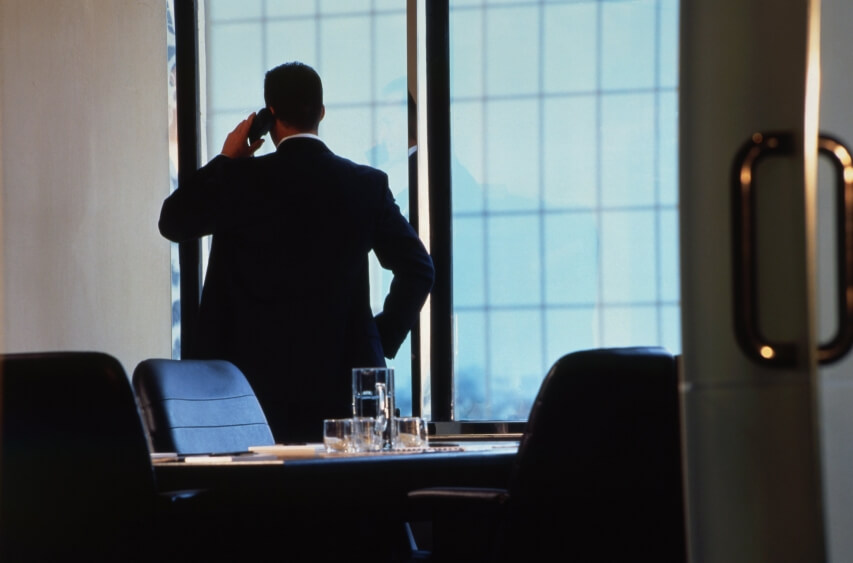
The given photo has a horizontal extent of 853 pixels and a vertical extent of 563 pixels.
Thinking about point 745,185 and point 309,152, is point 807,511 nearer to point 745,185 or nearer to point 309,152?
point 745,185

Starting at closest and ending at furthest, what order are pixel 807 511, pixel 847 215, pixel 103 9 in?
pixel 807 511
pixel 847 215
pixel 103 9

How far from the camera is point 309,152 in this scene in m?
3.63

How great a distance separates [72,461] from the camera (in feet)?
6.38

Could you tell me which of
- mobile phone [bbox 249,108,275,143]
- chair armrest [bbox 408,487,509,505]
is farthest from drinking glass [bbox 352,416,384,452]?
mobile phone [bbox 249,108,275,143]

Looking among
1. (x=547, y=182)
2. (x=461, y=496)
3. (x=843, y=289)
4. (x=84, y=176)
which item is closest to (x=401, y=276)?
(x=547, y=182)

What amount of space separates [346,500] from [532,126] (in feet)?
8.59

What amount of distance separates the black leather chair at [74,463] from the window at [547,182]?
2.63m

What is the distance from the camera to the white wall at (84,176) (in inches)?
137

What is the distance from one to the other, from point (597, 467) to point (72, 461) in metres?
0.85

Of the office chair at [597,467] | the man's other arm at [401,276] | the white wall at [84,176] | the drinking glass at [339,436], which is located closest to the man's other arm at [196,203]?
the white wall at [84,176]

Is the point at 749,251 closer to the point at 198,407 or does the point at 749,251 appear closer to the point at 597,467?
the point at 597,467

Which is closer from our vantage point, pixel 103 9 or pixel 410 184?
pixel 103 9

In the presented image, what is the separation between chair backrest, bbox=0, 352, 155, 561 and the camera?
1930 mm

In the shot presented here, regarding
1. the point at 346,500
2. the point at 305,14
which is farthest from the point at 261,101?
the point at 346,500
